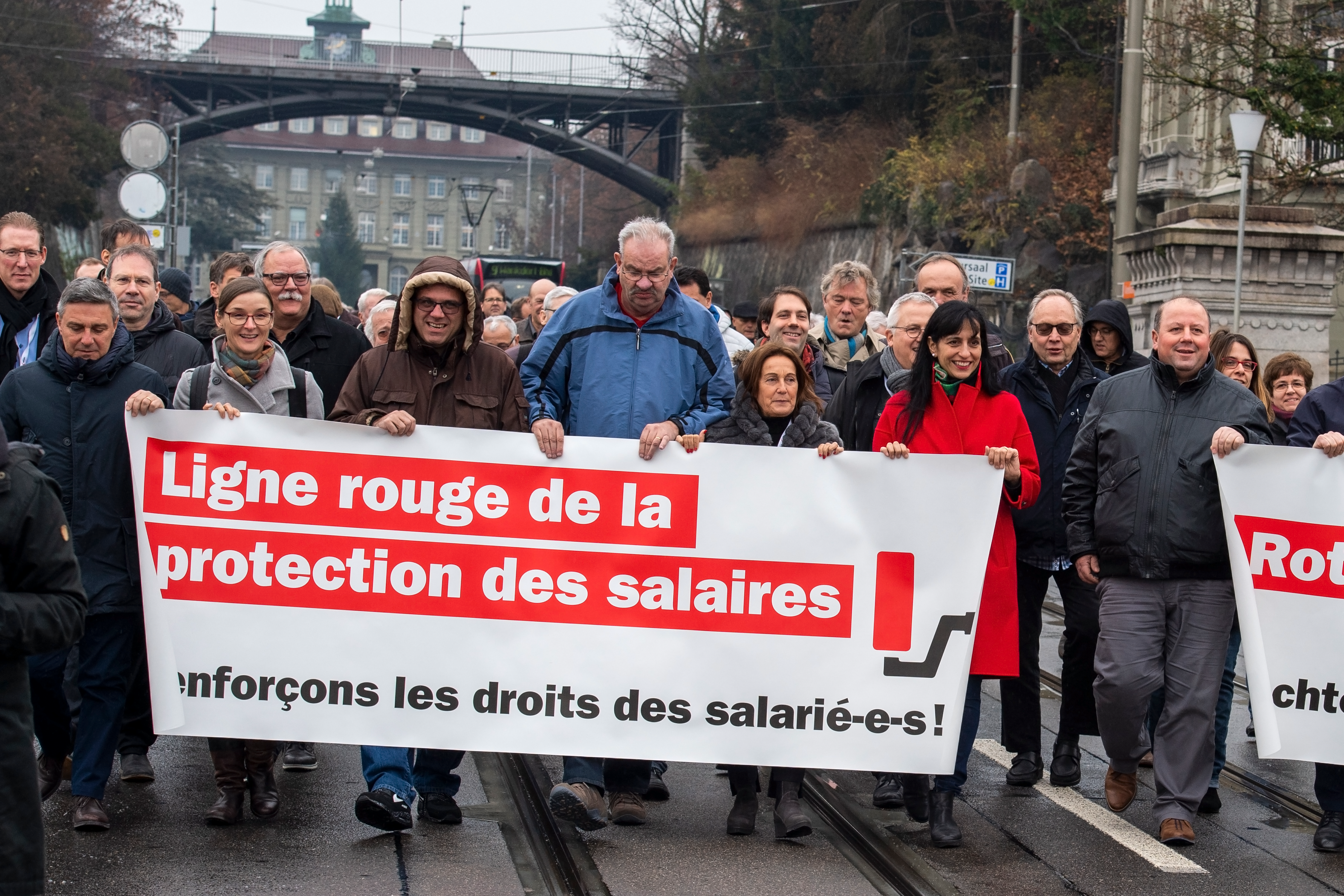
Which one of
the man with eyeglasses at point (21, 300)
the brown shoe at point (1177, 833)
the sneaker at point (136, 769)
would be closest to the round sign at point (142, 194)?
the man with eyeglasses at point (21, 300)

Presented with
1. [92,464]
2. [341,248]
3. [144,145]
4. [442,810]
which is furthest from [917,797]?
[341,248]

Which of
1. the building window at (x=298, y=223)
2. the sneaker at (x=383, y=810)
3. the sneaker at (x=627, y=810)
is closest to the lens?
the sneaker at (x=383, y=810)

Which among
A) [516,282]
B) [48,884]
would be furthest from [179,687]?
[516,282]

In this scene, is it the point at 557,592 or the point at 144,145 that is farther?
the point at 144,145

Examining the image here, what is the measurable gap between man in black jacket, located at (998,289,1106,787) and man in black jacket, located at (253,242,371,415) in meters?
2.89

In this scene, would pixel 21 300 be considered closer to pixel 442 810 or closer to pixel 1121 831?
pixel 442 810

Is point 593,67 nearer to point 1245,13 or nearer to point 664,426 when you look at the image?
point 1245,13

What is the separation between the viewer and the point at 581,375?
21.4 ft

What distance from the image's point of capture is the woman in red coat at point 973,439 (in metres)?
6.27

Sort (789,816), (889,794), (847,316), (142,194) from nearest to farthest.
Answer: (789,816)
(889,794)
(847,316)
(142,194)

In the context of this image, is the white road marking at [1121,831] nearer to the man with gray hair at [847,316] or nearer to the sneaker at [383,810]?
the man with gray hair at [847,316]

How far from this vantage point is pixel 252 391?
21.1 feet

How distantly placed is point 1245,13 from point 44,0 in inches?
1550

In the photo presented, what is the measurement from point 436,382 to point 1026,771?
292 cm
